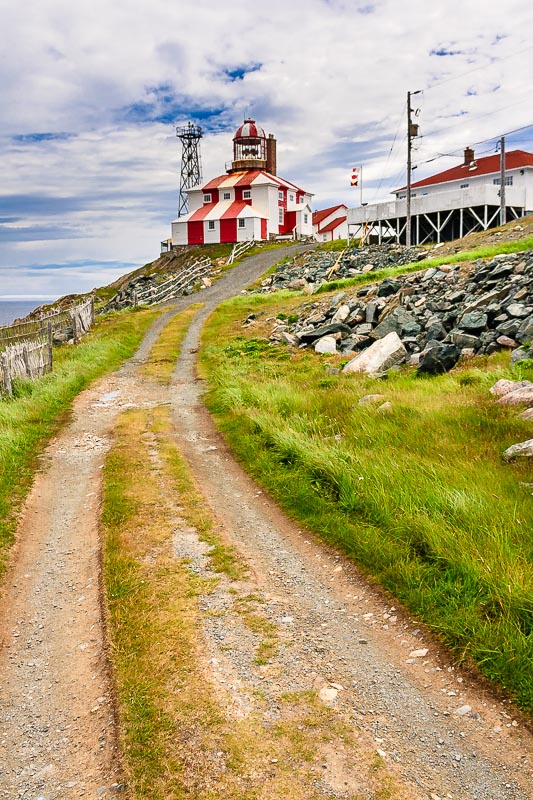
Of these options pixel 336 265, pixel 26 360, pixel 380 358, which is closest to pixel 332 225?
pixel 336 265

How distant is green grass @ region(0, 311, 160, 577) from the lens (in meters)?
9.47

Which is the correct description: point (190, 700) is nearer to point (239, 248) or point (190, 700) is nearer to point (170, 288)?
point (170, 288)

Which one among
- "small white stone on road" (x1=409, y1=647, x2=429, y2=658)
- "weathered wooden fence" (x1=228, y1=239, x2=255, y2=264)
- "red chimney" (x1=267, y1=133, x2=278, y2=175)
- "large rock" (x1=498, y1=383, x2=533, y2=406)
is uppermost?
"red chimney" (x1=267, y1=133, x2=278, y2=175)

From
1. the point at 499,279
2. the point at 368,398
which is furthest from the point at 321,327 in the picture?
the point at 368,398

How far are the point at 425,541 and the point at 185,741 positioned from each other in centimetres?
329

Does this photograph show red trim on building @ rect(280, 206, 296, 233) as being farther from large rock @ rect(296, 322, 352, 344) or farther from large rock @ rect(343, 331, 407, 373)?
large rock @ rect(343, 331, 407, 373)

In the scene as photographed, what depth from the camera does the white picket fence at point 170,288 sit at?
1737 inches

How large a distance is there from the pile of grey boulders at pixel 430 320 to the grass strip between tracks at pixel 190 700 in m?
9.88

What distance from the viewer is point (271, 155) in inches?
3150

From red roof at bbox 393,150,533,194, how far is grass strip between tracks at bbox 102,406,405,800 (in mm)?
57491

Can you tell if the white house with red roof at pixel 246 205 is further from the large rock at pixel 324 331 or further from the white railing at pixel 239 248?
the large rock at pixel 324 331

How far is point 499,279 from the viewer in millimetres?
20219

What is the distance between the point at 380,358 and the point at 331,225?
65.8 m

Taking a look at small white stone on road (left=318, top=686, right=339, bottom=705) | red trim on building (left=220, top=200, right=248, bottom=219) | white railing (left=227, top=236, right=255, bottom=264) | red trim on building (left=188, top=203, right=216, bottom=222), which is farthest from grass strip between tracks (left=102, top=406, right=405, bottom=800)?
red trim on building (left=188, top=203, right=216, bottom=222)
